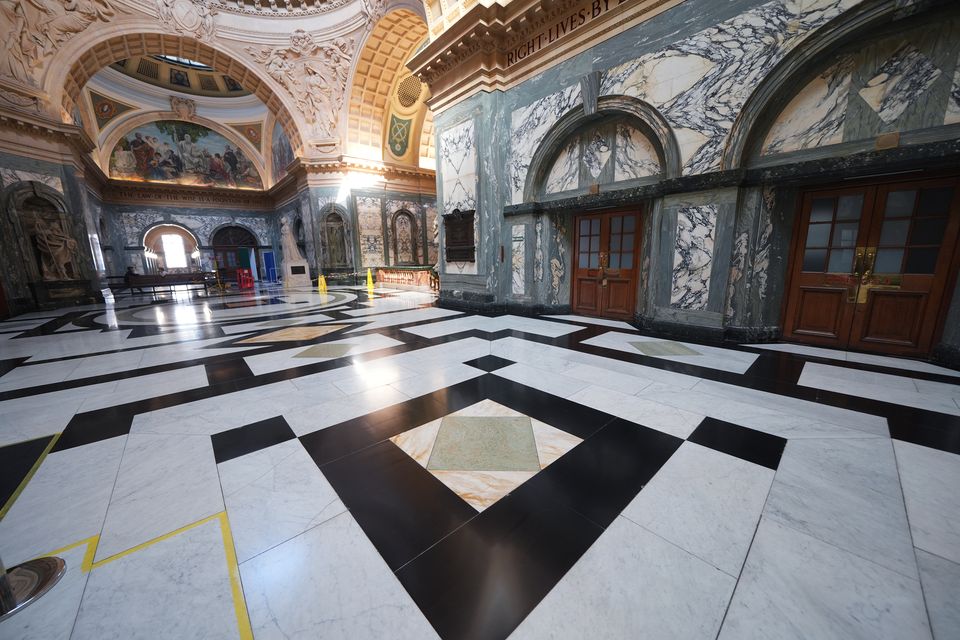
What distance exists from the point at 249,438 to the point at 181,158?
1094 inches

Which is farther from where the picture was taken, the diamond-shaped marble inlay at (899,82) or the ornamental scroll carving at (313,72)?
the ornamental scroll carving at (313,72)

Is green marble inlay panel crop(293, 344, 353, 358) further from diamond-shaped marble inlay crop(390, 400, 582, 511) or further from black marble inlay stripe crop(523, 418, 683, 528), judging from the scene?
black marble inlay stripe crop(523, 418, 683, 528)

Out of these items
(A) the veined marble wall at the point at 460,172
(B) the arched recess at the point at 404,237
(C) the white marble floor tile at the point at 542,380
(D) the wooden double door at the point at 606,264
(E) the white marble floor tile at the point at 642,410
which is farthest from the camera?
(B) the arched recess at the point at 404,237

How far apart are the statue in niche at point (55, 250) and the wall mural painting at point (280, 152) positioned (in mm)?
11282

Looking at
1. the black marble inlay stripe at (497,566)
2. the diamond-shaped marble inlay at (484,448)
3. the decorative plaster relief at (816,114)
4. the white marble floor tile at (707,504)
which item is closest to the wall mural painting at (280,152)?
the decorative plaster relief at (816,114)

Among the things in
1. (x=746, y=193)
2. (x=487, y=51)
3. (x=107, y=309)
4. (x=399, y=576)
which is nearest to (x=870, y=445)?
(x=399, y=576)

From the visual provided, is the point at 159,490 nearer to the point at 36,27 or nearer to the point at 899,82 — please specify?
the point at 899,82

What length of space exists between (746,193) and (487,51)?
5.91 meters

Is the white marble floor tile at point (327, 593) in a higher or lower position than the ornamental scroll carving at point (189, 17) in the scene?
lower

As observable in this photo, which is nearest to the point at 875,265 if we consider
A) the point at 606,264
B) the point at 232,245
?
the point at 606,264

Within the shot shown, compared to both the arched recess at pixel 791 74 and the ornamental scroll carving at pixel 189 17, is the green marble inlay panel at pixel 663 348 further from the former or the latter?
the ornamental scroll carving at pixel 189 17

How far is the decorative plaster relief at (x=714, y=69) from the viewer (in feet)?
13.6

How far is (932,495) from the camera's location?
189cm

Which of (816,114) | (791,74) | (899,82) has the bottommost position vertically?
(816,114)
